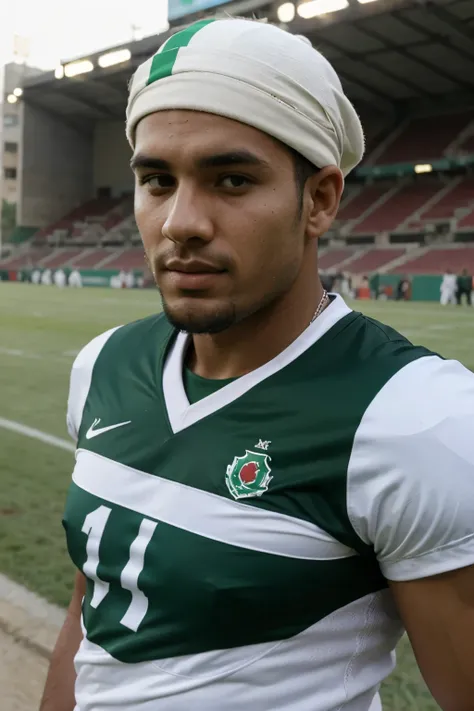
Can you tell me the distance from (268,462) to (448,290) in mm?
Answer: 22494

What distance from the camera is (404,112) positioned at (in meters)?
37.2

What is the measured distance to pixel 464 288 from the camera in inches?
867

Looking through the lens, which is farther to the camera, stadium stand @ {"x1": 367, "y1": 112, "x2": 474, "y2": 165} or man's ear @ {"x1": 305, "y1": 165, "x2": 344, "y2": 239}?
stadium stand @ {"x1": 367, "y1": 112, "x2": 474, "y2": 165}

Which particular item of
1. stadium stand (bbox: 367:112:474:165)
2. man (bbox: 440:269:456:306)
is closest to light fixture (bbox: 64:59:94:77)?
stadium stand (bbox: 367:112:474:165)

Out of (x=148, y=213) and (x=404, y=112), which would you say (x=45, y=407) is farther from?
(x=404, y=112)

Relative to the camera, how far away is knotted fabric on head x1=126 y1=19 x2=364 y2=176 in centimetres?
119

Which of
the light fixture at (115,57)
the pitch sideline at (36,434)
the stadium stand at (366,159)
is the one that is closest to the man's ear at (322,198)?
the pitch sideline at (36,434)

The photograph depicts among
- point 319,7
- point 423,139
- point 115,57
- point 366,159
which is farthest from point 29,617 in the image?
point 366,159

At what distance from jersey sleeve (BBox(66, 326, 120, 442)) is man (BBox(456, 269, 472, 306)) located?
2147cm

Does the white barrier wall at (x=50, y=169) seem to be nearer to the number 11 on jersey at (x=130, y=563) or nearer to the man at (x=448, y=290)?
the man at (x=448, y=290)

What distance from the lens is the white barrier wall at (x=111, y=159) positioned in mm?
45750

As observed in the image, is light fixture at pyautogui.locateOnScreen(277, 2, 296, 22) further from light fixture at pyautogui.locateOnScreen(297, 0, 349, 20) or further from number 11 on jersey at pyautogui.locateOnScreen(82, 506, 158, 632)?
number 11 on jersey at pyautogui.locateOnScreen(82, 506, 158, 632)

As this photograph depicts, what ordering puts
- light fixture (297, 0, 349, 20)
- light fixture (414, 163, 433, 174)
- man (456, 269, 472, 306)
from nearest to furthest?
man (456, 269, 472, 306) → light fixture (297, 0, 349, 20) → light fixture (414, 163, 433, 174)

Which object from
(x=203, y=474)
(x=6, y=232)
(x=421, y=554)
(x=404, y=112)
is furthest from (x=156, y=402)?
(x=6, y=232)
